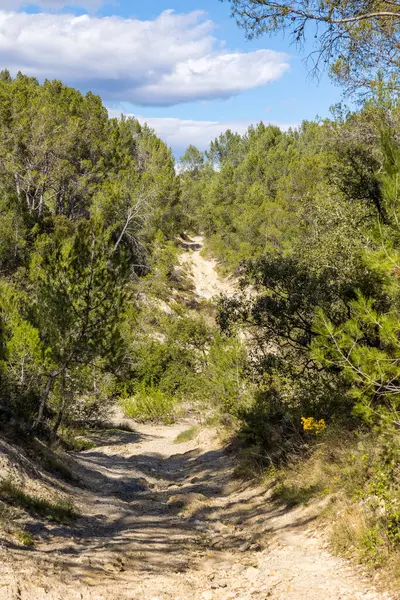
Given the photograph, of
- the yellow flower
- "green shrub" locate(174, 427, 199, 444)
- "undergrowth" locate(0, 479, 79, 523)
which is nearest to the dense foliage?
"undergrowth" locate(0, 479, 79, 523)

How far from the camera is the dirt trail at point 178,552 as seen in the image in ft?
14.5

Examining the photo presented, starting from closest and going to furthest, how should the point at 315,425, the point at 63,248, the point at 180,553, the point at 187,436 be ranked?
the point at 180,553
the point at 315,425
the point at 63,248
the point at 187,436

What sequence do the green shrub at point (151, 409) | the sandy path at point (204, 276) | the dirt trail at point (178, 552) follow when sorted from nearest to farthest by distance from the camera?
1. the dirt trail at point (178, 552)
2. the green shrub at point (151, 409)
3. the sandy path at point (204, 276)

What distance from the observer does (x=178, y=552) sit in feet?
19.2

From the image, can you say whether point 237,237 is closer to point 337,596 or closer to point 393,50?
point 393,50

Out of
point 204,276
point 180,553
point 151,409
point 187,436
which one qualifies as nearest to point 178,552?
point 180,553

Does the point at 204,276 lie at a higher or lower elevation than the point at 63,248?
lower

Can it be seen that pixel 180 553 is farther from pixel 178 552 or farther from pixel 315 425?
pixel 315 425

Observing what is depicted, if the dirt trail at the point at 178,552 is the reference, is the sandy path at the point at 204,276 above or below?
above

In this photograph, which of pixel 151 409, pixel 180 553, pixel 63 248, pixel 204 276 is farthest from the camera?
pixel 204 276

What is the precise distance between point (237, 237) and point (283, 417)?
36539 millimetres

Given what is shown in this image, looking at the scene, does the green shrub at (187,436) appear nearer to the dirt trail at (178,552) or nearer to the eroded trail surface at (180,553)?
the dirt trail at (178,552)

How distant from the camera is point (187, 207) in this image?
224 feet

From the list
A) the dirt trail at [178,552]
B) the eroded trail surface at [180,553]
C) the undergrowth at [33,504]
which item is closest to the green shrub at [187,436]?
the dirt trail at [178,552]
